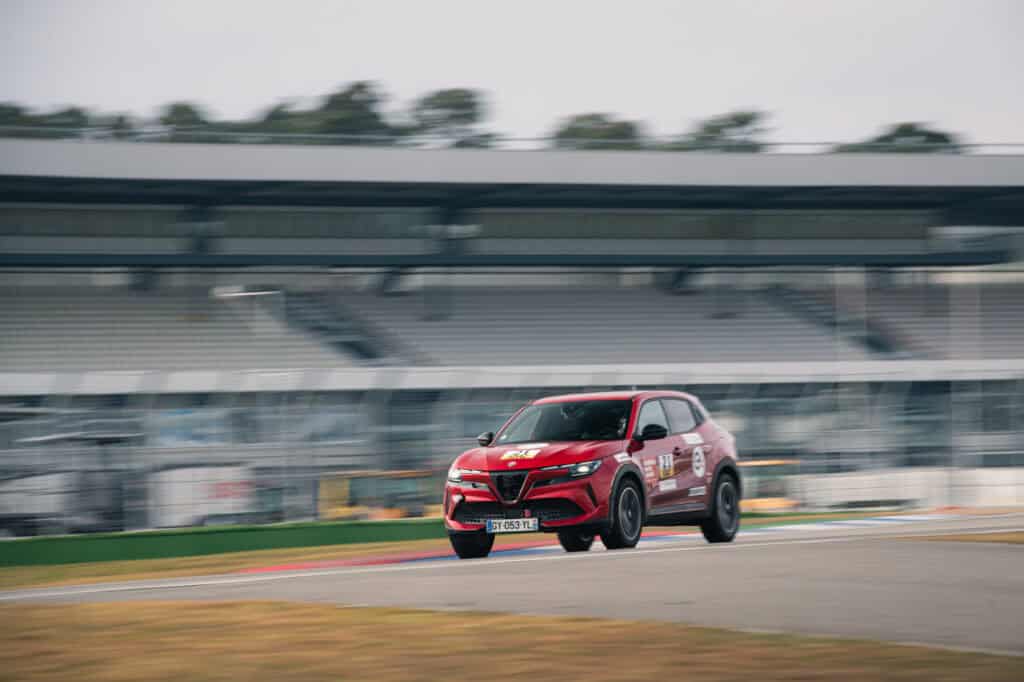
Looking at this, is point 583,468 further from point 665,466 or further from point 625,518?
point 665,466

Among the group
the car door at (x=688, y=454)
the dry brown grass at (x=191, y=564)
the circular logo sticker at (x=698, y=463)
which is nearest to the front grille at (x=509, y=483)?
the car door at (x=688, y=454)

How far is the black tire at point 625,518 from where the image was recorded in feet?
43.4

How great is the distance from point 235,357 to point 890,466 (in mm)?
14363

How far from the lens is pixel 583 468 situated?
1305cm

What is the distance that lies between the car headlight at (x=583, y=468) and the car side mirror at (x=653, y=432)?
84 centimetres

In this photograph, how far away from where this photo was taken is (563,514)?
13.1 m

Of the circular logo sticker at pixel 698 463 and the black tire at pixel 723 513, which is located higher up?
the circular logo sticker at pixel 698 463

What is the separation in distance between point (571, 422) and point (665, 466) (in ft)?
3.07

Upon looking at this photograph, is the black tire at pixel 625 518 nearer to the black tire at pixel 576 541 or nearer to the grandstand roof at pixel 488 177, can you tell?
the black tire at pixel 576 541

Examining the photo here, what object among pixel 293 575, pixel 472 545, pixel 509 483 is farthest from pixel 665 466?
pixel 293 575

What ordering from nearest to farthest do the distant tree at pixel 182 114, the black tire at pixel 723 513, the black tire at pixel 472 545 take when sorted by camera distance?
the black tire at pixel 472 545, the black tire at pixel 723 513, the distant tree at pixel 182 114

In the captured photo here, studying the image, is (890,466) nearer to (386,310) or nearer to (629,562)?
(629,562)

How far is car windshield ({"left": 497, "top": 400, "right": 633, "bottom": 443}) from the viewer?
1388cm

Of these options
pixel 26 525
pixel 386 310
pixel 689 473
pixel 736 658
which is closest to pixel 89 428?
pixel 26 525
